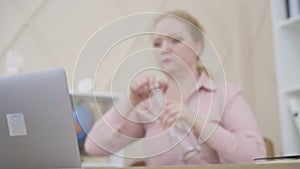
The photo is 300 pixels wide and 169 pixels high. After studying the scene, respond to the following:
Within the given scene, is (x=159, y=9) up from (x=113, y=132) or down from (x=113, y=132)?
up

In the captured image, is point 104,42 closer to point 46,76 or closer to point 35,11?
point 46,76

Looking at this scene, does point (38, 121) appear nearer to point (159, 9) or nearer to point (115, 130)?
point (115, 130)

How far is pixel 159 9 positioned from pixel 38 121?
4.30 feet

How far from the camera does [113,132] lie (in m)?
1.20

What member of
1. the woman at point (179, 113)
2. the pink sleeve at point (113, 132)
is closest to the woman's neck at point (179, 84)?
the woman at point (179, 113)

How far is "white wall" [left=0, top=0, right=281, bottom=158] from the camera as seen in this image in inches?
79.9

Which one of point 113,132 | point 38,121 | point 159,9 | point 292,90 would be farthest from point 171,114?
point 159,9

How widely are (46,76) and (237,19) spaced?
154 centimetres

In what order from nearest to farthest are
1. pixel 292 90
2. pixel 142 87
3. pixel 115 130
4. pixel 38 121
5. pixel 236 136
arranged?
pixel 38 121
pixel 142 87
pixel 115 130
pixel 236 136
pixel 292 90

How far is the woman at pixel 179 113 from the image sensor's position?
1.13 m

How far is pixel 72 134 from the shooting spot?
2.97 feet

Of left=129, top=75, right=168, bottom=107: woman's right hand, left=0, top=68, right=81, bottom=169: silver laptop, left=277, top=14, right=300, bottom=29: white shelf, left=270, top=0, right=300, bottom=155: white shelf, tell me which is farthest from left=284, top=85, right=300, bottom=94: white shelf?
left=0, top=68, right=81, bottom=169: silver laptop

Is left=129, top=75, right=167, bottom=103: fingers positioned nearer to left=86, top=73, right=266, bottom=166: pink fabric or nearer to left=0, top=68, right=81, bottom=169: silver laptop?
left=86, top=73, right=266, bottom=166: pink fabric

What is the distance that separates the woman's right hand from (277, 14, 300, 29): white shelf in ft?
3.14
